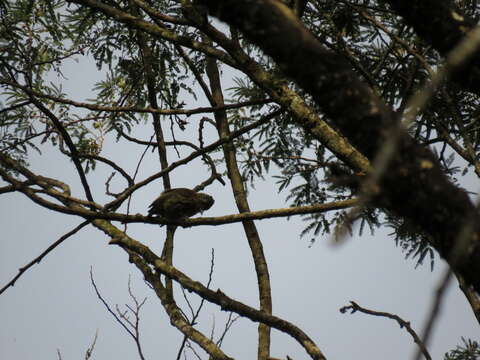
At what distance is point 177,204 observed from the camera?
459 cm

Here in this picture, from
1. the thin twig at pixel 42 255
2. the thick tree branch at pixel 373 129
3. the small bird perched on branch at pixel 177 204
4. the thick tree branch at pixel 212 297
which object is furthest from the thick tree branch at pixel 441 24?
the small bird perched on branch at pixel 177 204

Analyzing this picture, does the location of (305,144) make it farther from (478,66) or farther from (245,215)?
(478,66)

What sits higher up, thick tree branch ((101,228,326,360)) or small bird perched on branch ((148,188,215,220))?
small bird perched on branch ((148,188,215,220))

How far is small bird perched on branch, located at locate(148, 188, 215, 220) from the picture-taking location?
14.7 feet

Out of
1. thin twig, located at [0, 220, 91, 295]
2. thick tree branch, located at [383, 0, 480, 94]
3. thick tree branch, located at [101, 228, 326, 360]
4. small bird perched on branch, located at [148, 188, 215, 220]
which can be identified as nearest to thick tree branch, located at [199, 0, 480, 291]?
thick tree branch, located at [383, 0, 480, 94]

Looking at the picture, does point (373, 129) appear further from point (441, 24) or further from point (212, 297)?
point (212, 297)

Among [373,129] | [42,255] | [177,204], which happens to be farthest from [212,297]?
[373,129]

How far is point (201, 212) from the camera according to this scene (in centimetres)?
509

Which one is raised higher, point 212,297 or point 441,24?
point 441,24

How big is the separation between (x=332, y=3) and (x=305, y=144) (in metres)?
1.64

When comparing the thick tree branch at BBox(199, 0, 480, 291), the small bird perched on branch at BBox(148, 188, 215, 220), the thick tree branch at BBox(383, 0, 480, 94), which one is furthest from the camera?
the small bird perched on branch at BBox(148, 188, 215, 220)

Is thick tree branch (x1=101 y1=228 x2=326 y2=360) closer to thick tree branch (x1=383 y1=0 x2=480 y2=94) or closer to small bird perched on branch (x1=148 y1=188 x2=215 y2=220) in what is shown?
small bird perched on branch (x1=148 y1=188 x2=215 y2=220)

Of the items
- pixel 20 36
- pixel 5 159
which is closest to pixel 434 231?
pixel 5 159

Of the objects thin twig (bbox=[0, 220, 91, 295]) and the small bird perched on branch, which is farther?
the small bird perched on branch
